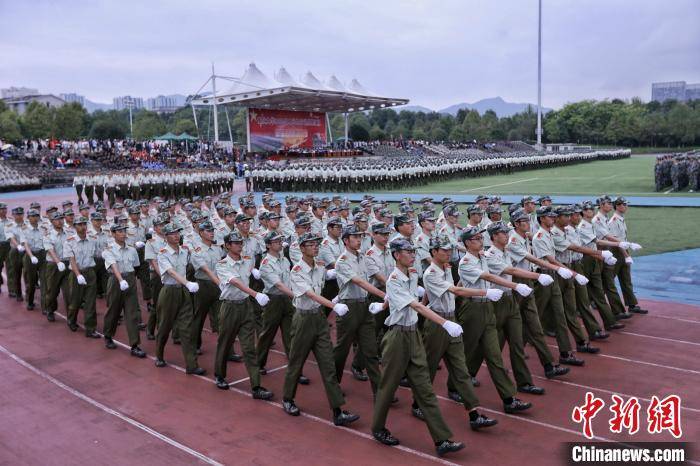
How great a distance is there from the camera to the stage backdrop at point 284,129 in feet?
152

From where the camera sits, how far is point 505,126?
302 ft

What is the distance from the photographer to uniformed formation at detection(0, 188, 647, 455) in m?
5.57

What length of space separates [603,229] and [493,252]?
126 inches

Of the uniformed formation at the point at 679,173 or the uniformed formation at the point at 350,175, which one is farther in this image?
the uniformed formation at the point at 350,175

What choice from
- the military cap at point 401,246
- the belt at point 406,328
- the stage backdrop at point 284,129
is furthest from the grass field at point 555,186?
the belt at point 406,328

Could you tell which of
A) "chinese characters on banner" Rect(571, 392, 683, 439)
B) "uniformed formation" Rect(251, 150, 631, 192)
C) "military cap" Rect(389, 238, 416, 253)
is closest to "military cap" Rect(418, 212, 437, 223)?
"military cap" Rect(389, 238, 416, 253)

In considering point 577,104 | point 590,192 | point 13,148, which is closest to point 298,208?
point 590,192

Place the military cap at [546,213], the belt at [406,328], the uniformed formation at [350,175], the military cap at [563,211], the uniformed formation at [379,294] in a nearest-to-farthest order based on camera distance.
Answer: the belt at [406,328] < the uniformed formation at [379,294] < the military cap at [546,213] < the military cap at [563,211] < the uniformed formation at [350,175]

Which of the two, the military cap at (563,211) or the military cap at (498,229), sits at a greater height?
the military cap at (563,211)

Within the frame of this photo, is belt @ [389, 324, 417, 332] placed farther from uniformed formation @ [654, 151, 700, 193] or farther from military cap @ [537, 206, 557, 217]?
uniformed formation @ [654, 151, 700, 193]

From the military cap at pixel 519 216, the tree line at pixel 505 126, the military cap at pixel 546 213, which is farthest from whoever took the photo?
the tree line at pixel 505 126

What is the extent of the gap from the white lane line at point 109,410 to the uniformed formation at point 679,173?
2436 cm

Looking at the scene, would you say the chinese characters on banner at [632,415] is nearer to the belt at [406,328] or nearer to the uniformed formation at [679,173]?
the belt at [406,328]

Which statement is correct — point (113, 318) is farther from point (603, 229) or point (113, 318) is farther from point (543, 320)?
point (603, 229)
